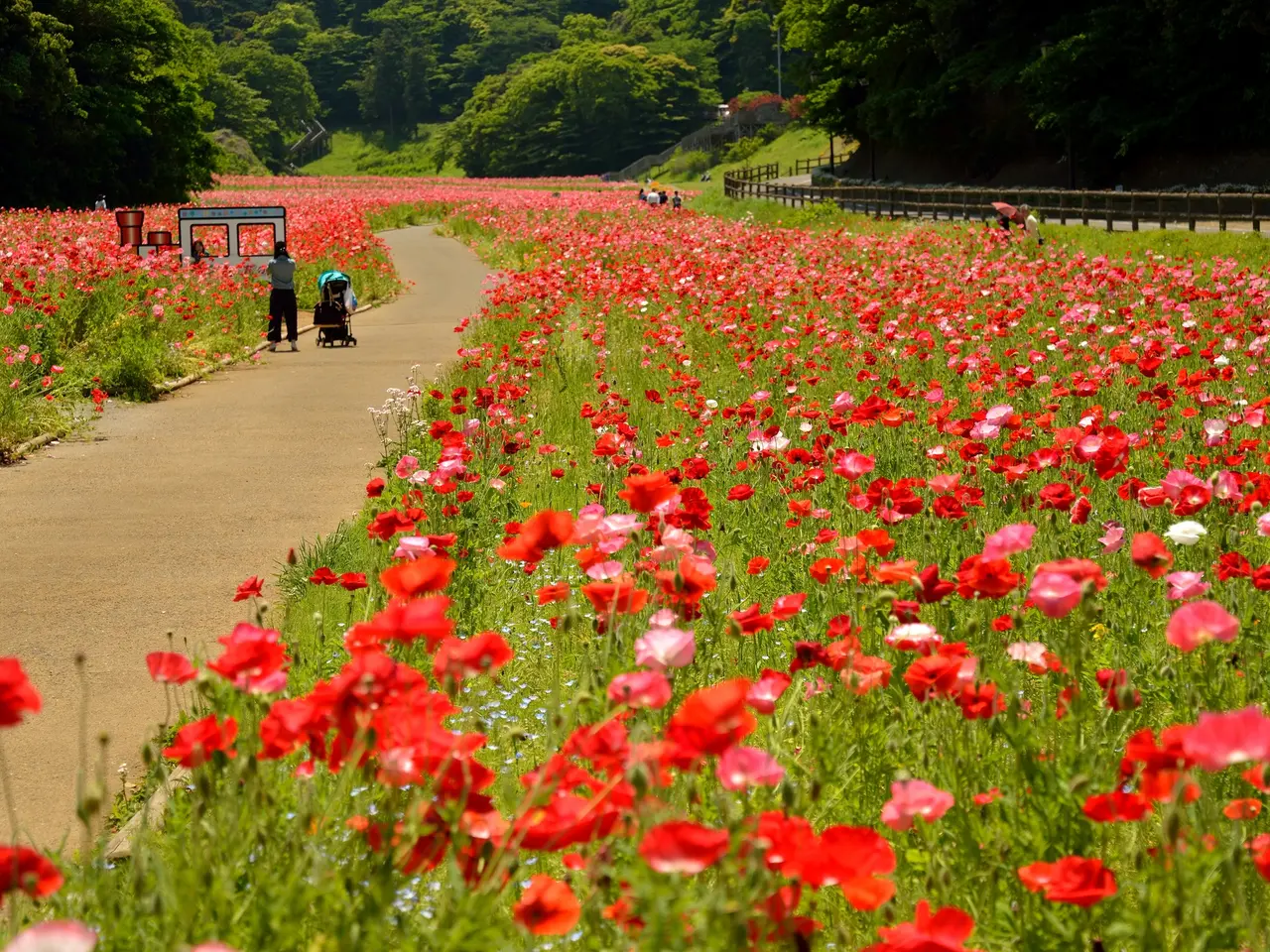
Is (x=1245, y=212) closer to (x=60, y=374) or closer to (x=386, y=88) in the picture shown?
(x=60, y=374)

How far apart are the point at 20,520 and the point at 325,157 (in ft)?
490

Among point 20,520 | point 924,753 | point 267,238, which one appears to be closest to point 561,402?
point 20,520

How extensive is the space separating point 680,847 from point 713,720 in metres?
0.21

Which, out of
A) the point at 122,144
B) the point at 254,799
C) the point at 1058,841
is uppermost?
the point at 122,144

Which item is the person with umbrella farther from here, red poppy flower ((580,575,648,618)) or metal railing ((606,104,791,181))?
metal railing ((606,104,791,181))

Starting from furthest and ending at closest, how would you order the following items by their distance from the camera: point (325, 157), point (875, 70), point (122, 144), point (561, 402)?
point (325, 157) < point (875, 70) < point (122, 144) < point (561, 402)

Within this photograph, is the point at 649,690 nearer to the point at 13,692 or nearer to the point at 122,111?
the point at 13,692

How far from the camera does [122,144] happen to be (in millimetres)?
46812

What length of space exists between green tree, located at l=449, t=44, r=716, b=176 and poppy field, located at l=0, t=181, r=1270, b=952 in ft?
365

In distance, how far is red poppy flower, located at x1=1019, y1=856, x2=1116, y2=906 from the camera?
2041mm

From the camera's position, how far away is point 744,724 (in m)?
1.98

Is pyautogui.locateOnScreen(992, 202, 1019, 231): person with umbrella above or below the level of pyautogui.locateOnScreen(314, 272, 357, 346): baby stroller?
above

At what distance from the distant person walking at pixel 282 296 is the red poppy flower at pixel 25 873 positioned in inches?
634

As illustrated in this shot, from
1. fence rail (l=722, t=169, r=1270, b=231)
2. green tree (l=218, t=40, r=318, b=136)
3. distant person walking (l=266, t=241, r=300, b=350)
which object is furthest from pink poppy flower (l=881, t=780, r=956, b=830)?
green tree (l=218, t=40, r=318, b=136)
